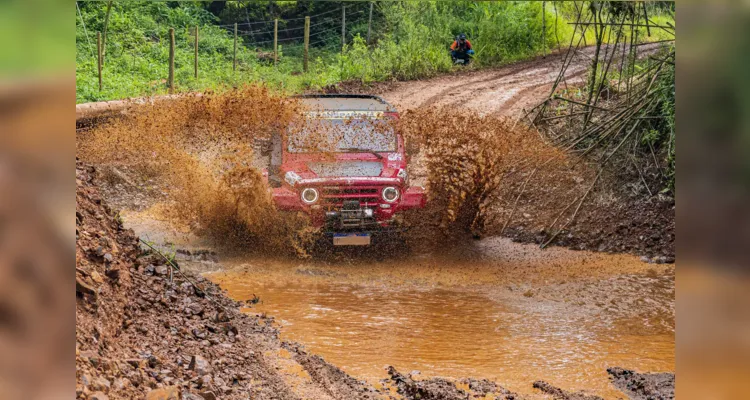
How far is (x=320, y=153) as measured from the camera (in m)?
6.91

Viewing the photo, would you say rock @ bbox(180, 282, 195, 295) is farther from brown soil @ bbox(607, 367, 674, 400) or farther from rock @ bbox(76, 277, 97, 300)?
brown soil @ bbox(607, 367, 674, 400)

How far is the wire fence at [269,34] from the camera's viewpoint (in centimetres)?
915

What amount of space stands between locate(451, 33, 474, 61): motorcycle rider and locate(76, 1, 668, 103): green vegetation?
16 cm

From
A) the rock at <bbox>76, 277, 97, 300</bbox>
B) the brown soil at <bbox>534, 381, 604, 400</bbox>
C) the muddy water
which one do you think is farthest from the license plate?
the rock at <bbox>76, 277, 97, 300</bbox>

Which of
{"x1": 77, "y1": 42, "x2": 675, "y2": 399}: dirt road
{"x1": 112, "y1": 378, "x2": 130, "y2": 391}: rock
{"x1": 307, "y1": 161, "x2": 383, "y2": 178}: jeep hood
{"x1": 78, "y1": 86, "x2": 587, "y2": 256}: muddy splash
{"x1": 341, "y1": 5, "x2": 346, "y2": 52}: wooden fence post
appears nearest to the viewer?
{"x1": 112, "y1": 378, "x2": 130, "y2": 391}: rock

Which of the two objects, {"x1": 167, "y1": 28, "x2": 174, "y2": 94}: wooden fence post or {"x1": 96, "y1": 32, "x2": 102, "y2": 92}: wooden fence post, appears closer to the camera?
{"x1": 96, "y1": 32, "x2": 102, "y2": 92}: wooden fence post

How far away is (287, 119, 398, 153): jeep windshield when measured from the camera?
6945 mm

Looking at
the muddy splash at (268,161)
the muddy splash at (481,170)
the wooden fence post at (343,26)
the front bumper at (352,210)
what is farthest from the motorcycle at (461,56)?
the front bumper at (352,210)

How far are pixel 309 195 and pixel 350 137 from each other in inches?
29.5

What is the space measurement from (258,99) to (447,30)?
11.6 ft

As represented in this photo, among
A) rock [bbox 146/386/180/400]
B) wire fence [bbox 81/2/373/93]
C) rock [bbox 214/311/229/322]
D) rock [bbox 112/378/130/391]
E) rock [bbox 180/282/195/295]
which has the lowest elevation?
rock [bbox 214/311/229/322]

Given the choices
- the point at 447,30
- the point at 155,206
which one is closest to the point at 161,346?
the point at 155,206

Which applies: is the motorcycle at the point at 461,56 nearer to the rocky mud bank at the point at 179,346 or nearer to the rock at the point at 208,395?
the rocky mud bank at the point at 179,346
